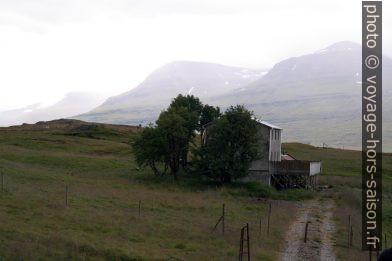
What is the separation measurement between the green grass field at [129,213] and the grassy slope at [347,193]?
0.18 m

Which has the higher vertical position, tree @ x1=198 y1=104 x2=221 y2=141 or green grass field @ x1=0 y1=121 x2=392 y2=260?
tree @ x1=198 y1=104 x2=221 y2=141

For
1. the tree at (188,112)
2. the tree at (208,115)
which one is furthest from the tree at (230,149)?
the tree at (208,115)

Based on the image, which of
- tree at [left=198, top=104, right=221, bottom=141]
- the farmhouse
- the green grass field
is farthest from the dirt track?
tree at [left=198, top=104, right=221, bottom=141]

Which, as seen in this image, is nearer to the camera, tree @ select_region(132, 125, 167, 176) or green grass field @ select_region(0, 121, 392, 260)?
green grass field @ select_region(0, 121, 392, 260)

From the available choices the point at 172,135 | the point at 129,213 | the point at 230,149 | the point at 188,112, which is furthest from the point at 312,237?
the point at 188,112

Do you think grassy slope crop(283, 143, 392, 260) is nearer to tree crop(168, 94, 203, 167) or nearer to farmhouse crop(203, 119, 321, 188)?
farmhouse crop(203, 119, 321, 188)

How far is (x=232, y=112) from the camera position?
5919 centimetres

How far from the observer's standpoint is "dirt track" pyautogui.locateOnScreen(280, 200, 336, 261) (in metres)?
25.8

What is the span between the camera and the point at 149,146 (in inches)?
2355

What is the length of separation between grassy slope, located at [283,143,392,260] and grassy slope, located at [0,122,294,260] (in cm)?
406

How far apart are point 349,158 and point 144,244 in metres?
80.2

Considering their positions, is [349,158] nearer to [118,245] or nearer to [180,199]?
[180,199]

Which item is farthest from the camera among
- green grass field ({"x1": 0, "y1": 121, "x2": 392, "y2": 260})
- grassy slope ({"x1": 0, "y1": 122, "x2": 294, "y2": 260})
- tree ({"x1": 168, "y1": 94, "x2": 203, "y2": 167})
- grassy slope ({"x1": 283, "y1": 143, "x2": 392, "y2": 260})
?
tree ({"x1": 168, "y1": 94, "x2": 203, "y2": 167})

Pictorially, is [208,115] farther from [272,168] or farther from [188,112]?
[272,168]
